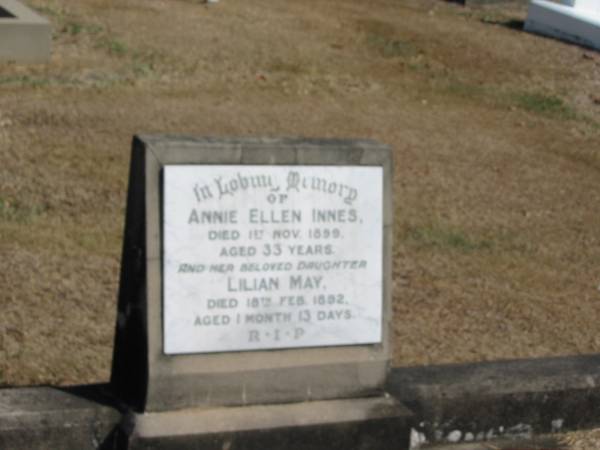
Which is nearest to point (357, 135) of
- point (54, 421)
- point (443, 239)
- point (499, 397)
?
point (443, 239)

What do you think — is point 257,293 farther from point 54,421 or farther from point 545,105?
point 545,105

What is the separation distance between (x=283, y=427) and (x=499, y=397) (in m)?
1.00

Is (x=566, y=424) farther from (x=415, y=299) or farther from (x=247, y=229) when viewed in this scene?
(x=415, y=299)

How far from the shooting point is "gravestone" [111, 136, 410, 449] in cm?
431

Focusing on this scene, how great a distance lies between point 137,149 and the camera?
4.31 m

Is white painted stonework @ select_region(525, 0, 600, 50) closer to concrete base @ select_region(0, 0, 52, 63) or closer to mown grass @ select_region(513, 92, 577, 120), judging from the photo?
mown grass @ select_region(513, 92, 577, 120)

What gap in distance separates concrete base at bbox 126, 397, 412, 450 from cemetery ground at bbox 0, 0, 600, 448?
4.95 feet

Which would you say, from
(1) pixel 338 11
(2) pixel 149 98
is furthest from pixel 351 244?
(1) pixel 338 11

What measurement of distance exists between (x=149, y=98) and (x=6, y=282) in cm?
449

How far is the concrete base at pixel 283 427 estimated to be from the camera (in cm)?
429

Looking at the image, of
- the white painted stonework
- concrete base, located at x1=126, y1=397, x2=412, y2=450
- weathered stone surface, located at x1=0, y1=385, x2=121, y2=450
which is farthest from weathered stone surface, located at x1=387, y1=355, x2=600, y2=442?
the white painted stonework

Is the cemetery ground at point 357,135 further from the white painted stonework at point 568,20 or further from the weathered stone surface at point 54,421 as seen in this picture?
the weathered stone surface at point 54,421

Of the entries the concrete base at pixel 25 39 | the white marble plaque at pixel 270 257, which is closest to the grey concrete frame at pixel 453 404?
the white marble plaque at pixel 270 257

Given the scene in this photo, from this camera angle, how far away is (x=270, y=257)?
14.7 feet
